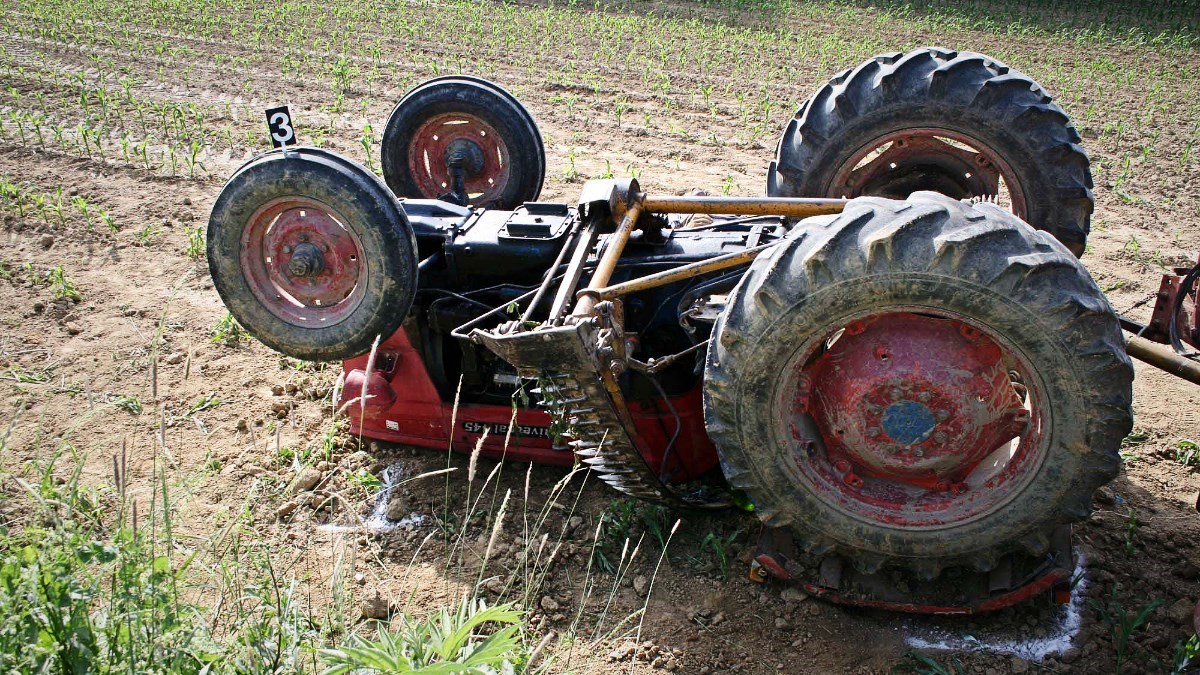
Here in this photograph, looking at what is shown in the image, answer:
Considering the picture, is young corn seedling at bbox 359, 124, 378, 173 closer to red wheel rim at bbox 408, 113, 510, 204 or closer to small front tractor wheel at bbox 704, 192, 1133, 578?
red wheel rim at bbox 408, 113, 510, 204

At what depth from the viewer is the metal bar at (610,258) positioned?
311 cm

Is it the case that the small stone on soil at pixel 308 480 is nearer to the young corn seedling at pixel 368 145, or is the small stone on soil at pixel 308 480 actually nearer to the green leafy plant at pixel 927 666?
the green leafy plant at pixel 927 666

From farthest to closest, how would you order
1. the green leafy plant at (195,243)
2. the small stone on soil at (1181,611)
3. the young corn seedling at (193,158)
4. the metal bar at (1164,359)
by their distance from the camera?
the young corn seedling at (193,158), the green leafy plant at (195,243), the small stone on soil at (1181,611), the metal bar at (1164,359)

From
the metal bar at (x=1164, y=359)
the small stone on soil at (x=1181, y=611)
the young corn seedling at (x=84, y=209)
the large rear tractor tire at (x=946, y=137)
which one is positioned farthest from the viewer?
the young corn seedling at (x=84, y=209)

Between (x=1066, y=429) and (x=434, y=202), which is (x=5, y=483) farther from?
(x=1066, y=429)

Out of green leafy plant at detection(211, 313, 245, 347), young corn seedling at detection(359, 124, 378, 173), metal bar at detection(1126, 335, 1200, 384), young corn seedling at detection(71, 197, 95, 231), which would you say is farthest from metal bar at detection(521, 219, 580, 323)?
young corn seedling at detection(71, 197, 95, 231)

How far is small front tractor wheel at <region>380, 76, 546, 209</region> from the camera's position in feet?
15.8

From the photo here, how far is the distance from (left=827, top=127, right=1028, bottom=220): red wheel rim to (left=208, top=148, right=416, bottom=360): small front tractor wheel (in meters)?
2.18

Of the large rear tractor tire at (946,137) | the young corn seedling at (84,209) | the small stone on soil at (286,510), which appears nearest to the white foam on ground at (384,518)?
the small stone on soil at (286,510)

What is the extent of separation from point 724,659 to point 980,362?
1.40 meters

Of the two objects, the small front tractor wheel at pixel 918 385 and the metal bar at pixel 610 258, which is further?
the metal bar at pixel 610 258

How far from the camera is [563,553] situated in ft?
12.5

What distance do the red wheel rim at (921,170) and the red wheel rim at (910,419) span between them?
138 cm

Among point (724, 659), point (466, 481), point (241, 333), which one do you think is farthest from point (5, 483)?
point (724, 659)
